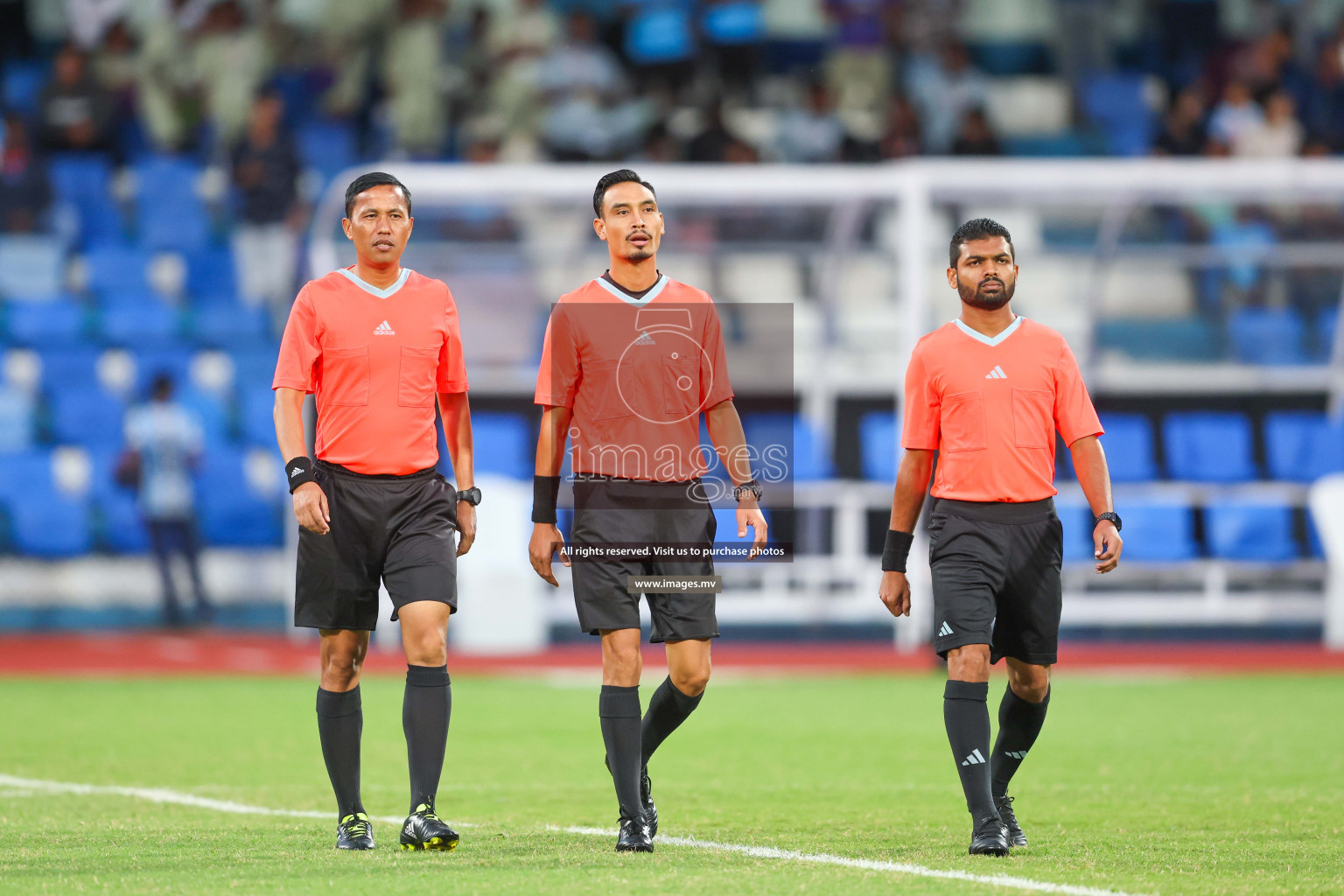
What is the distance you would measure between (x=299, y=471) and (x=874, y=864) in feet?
7.23

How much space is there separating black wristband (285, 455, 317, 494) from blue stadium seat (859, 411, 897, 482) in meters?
10.0

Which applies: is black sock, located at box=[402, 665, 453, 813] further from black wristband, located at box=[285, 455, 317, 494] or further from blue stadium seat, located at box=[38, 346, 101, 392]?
blue stadium seat, located at box=[38, 346, 101, 392]

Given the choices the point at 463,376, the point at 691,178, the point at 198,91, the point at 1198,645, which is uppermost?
the point at 198,91

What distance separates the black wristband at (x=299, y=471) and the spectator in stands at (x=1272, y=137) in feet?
46.8

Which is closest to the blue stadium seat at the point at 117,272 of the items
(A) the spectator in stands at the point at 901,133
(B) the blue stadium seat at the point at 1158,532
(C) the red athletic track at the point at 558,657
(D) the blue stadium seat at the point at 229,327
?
(D) the blue stadium seat at the point at 229,327

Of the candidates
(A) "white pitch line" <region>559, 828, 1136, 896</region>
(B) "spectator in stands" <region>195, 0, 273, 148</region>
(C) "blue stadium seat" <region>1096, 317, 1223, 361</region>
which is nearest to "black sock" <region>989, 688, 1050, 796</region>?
(A) "white pitch line" <region>559, 828, 1136, 896</region>

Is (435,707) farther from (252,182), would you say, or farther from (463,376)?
(252,182)

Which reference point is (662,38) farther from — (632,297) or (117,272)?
(632,297)

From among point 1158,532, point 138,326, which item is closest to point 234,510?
point 138,326

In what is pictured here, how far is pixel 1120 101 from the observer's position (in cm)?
2122

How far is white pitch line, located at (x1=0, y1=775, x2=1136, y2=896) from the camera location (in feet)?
17.3

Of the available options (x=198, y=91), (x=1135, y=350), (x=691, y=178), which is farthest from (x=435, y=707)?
(x=198, y=91)

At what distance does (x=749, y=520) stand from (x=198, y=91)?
607 inches

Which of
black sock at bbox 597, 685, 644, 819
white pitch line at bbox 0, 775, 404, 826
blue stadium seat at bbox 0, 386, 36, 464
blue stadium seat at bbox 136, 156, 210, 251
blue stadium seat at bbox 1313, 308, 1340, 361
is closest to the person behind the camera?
black sock at bbox 597, 685, 644, 819
